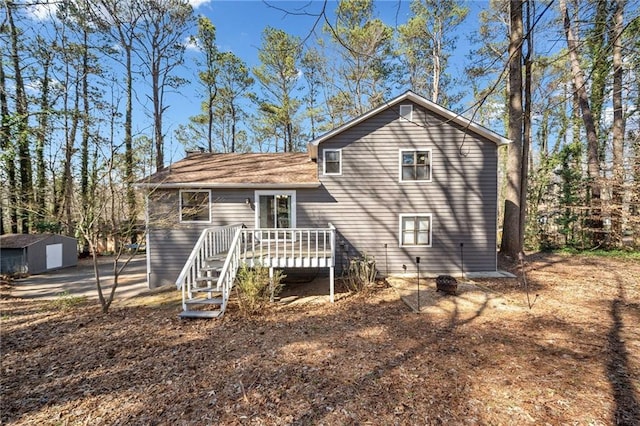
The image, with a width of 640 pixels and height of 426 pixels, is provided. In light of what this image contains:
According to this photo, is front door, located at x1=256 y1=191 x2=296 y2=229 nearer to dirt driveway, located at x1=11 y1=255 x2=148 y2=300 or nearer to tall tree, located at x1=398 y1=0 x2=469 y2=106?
dirt driveway, located at x1=11 y1=255 x2=148 y2=300

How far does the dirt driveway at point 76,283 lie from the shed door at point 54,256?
33cm

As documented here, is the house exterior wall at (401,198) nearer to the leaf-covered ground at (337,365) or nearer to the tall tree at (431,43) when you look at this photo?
the leaf-covered ground at (337,365)

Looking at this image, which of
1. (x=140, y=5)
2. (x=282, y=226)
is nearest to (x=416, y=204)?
(x=282, y=226)

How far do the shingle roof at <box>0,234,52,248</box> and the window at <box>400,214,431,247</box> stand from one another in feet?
46.2

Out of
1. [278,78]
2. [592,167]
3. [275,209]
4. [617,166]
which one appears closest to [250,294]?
[275,209]

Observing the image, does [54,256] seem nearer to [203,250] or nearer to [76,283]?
[76,283]

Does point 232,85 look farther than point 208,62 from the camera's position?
Yes

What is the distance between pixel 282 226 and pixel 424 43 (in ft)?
43.6

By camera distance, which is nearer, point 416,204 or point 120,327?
point 120,327

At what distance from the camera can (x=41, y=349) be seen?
4.41m

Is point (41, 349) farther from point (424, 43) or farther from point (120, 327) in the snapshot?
point (424, 43)

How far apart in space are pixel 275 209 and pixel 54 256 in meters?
10.6

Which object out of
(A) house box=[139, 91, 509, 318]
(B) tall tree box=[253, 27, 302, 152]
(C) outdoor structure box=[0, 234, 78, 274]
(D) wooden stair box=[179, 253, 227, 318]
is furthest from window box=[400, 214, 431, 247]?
(C) outdoor structure box=[0, 234, 78, 274]

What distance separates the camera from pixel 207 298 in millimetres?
6148
